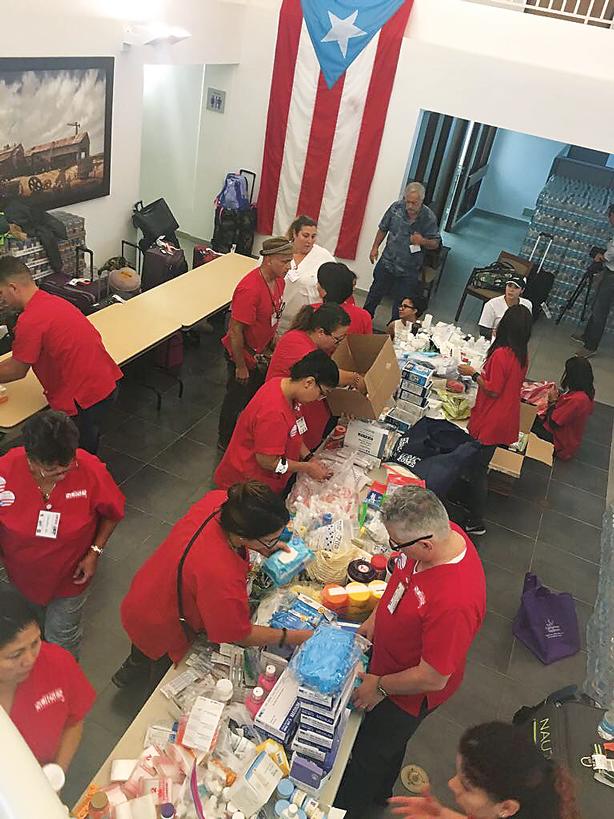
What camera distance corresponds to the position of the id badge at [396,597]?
2.49 m

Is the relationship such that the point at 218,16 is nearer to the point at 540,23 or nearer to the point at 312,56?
the point at 312,56

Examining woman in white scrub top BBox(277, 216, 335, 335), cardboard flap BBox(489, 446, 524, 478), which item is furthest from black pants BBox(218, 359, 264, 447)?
cardboard flap BBox(489, 446, 524, 478)

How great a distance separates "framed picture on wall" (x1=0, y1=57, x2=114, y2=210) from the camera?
5652 mm

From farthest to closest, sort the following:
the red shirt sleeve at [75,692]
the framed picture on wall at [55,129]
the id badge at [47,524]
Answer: the framed picture on wall at [55,129] → the id badge at [47,524] → the red shirt sleeve at [75,692]

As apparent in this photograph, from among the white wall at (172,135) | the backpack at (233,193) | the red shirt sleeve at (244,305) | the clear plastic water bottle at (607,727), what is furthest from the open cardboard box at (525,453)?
the white wall at (172,135)

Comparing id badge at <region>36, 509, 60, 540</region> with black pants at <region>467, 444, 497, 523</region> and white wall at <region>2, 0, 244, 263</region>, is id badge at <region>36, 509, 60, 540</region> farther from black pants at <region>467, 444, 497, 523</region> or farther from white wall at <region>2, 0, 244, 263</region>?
white wall at <region>2, 0, 244, 263</region>

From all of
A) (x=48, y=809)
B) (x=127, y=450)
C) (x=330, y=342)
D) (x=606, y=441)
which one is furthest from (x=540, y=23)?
(x=48, y=809)

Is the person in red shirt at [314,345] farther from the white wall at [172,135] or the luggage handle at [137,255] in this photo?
the white wall at [172,135]

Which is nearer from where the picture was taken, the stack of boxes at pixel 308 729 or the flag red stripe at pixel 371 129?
the stack of boxes at pixel 308 729

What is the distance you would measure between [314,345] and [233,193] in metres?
5.43

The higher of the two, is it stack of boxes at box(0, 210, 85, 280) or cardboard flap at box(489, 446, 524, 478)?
stack of boxes at box(0, 210, 85, 280)

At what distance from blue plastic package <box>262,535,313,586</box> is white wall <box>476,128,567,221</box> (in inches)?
485

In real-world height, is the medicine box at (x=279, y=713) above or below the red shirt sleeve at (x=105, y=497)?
below

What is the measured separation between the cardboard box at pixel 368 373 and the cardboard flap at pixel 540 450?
2.06 meters
